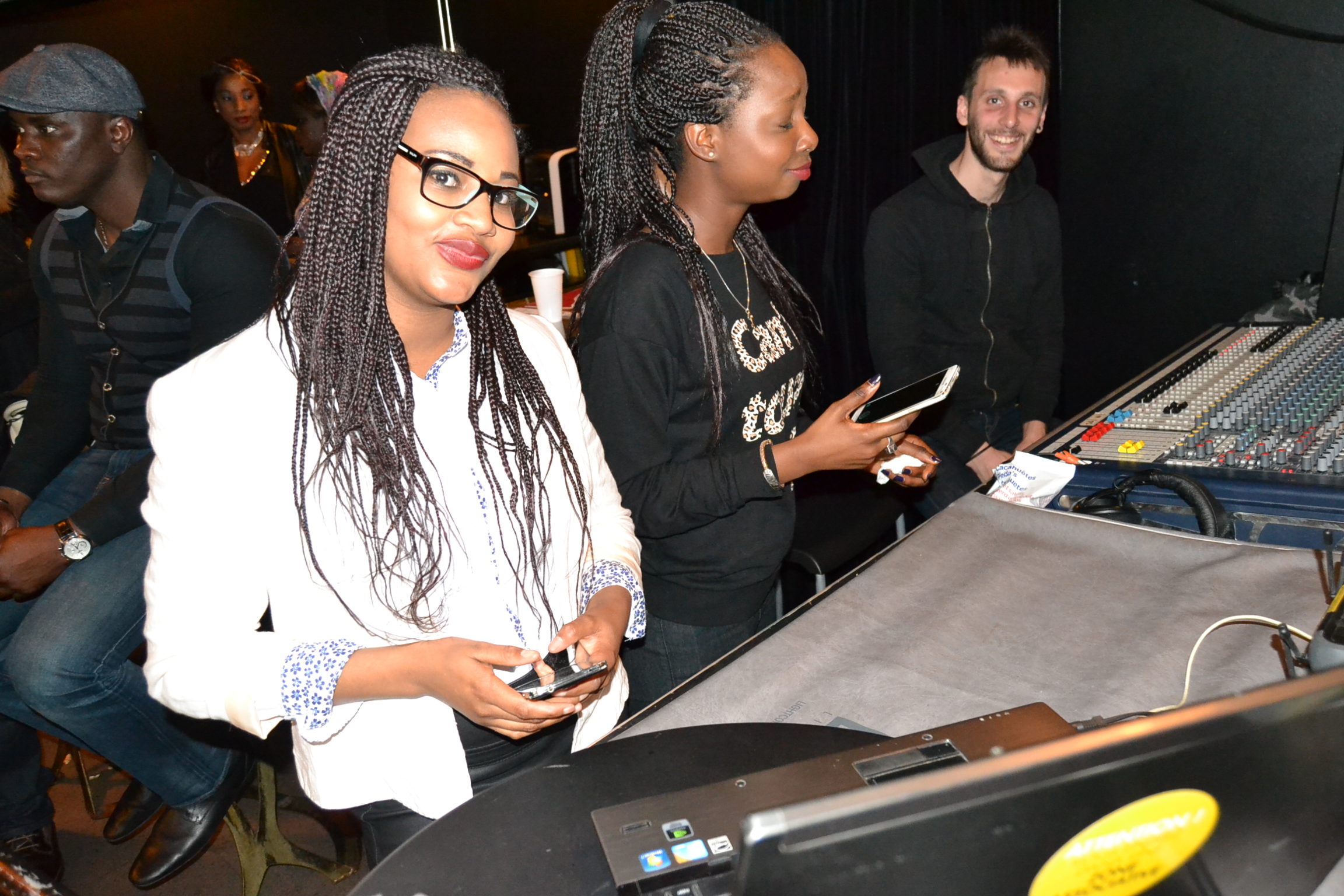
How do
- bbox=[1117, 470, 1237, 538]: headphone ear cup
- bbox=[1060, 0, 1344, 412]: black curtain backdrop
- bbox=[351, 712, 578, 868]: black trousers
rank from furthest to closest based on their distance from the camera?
bbox=[1060, 0, 1344, 412]: black curtain backdrop < bbox=[1117, 470, 1237, 538]: headphone ear cup < bbox=[351, 712, 578, 868]: black trousers

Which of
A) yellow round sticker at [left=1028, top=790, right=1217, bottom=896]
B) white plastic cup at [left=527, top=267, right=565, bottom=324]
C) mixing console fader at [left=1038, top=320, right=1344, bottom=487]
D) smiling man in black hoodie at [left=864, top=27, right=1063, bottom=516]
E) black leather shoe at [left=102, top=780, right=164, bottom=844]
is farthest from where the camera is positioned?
white plastic cup at [left=527, top=267, right=565, bottom=324]

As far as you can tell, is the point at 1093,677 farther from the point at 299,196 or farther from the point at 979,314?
the point at 299,196

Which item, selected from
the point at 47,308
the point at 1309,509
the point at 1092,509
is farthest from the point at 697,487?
the point at 47,308

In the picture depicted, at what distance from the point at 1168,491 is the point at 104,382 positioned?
1882mm

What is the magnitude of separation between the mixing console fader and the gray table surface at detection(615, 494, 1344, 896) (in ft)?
1.05

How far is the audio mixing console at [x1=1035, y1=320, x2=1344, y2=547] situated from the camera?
145 cm

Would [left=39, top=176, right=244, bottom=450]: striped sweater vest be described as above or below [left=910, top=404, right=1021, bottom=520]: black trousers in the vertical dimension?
above

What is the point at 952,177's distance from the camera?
2389 millimetres

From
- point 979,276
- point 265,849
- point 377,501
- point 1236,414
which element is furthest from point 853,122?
point 265,849

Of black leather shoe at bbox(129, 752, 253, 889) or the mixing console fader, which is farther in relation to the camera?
black leather shoe at bbox(129, 752, 253, 889)

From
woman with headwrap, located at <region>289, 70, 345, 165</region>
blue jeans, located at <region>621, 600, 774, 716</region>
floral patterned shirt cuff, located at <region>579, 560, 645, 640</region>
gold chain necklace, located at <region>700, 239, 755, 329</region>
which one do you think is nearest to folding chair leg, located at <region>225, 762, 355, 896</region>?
blue jeans, located at <region>621, 600, 774, 716</region>

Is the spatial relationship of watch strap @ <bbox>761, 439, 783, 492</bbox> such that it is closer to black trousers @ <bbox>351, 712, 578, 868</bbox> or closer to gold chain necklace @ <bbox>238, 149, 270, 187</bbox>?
black trousers @ <bbox>351, 712, 578, 868</bbox>

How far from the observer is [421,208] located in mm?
1043

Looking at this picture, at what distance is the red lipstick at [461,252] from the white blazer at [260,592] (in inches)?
7.2
